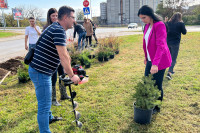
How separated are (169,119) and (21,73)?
4.15 m

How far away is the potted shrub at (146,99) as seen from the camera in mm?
2623

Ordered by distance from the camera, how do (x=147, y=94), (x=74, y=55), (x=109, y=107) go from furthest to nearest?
(x=74, y=55), (x=109, y=107), (x=147, y=94)

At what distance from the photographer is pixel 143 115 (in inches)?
109

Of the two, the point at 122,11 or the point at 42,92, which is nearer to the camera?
the point at 42,92

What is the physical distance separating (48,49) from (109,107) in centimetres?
203

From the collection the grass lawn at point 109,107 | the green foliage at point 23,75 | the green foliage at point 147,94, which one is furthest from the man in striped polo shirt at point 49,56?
the green foliage at point 23,75

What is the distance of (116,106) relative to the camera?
348 centimetres

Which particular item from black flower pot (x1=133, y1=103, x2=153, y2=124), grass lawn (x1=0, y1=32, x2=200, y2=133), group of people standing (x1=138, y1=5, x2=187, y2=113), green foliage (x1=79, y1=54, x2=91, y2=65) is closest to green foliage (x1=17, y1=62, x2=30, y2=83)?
grass lawn (x1=0, y1=32, x2=200, y2=133)

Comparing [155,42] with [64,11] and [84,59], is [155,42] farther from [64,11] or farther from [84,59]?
[84,59]

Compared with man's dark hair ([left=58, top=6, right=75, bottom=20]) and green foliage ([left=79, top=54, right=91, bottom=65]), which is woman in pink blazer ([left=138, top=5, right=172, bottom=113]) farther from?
green foliage ([left=79, top=54, right=91, bottom=65])

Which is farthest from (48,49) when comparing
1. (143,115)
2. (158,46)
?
(143,115)

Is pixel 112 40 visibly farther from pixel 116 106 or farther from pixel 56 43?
pixel 56 43

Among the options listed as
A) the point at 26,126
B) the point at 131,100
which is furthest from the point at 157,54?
the point at 26,126

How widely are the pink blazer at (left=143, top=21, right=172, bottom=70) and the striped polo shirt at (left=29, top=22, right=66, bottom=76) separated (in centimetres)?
146
